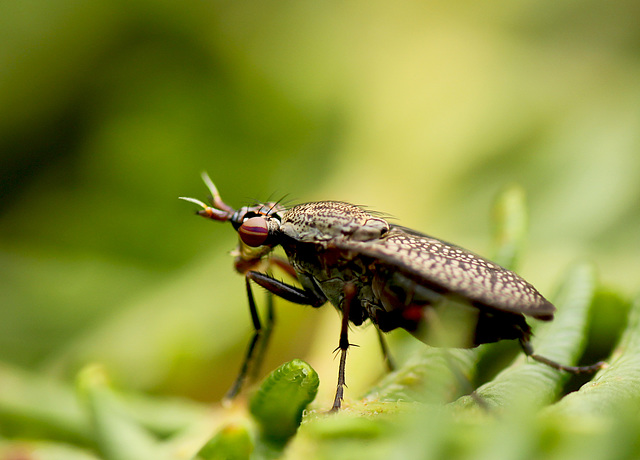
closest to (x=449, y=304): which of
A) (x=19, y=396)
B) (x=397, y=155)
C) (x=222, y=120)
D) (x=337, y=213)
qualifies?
(x=337, y=213)

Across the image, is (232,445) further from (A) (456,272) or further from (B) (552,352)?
(B) (552,352)

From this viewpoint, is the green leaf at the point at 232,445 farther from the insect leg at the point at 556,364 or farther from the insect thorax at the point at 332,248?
the insect leg at the point at 556,364

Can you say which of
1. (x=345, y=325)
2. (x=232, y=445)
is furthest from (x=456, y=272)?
(x=232, y=445)

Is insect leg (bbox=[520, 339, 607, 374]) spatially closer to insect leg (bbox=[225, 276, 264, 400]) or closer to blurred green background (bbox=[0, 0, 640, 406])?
insect leg (bbox=[225, 276, 264, 400])

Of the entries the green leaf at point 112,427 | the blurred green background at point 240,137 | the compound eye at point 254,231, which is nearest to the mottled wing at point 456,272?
the compound eye at point 254,231

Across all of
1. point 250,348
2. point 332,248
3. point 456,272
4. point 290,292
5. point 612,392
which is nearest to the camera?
point 612,392

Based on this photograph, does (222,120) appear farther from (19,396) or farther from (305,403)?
(305,403)
